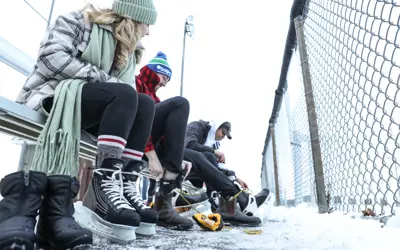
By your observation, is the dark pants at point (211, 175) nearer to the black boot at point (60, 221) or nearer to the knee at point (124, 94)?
the knee at point (124, 94)

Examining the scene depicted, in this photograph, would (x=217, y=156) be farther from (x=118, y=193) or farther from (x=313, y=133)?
(x=118, y=193)

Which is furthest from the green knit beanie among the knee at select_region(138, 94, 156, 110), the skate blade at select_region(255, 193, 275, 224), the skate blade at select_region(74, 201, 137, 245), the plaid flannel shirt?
the skate blade at select_region(255, 193, 275, 224)

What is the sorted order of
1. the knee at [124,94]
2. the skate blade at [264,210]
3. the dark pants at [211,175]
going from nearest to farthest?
the knee at [124,94] < the dark pants at [211,175] < the skate blade at [264,210]

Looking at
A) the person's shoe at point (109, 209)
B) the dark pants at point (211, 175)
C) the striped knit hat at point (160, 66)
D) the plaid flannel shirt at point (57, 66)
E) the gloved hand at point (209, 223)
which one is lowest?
the gloved hand at point (209, 223)

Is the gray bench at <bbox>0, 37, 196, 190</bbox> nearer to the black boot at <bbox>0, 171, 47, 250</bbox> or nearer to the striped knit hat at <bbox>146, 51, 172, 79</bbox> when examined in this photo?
the black boot at <bbox>0, 171, 47, 250</bbox>

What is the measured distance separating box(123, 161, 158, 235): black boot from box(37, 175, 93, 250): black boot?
193 mm

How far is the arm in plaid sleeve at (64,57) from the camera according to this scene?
81cm

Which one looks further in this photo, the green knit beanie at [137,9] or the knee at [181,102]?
the knee at [181,102]

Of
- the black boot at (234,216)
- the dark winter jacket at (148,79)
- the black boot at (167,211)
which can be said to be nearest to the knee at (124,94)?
the black boot at (167,211)

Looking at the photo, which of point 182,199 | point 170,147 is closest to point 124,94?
point 170,147

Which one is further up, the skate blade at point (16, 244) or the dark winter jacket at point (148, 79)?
the dark winter jacket at point (148, 79)

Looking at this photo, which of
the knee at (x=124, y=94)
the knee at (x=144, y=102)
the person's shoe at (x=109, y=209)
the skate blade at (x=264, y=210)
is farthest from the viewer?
the skate blade at (x=264, y=210)

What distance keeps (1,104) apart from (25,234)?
1.16ft

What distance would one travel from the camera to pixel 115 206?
0.70 metres
